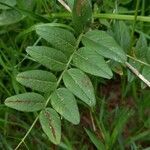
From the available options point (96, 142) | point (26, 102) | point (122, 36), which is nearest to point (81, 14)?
point (122, 36)

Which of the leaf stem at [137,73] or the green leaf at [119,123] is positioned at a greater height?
the leaf stem at [137,73]

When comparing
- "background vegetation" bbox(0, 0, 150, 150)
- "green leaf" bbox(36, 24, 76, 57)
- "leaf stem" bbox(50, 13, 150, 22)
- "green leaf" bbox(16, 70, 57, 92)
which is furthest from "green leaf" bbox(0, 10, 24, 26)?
"green leaf" bbox(16, 70, 57, 92)

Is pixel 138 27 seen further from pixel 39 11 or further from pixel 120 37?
pixel 39 11

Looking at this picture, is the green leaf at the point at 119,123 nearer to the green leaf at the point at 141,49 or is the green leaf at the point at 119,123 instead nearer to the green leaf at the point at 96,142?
the green leaf at the point at 96,142

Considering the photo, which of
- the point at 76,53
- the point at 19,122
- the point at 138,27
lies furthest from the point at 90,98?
the point at 138,27

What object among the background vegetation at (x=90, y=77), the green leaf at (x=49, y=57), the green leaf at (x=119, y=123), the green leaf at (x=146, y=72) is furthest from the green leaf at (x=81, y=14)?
the green leaf at (x=119, y=123)
